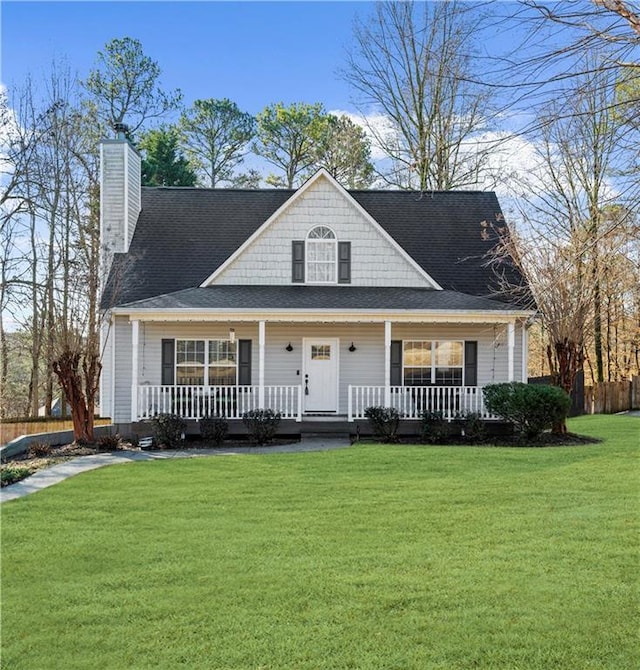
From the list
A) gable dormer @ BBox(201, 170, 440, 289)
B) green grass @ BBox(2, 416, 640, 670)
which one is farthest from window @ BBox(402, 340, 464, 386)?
green grass @ BBox(2, 416, 640, 670)

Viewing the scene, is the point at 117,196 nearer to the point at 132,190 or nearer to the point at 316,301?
the point at 132,190

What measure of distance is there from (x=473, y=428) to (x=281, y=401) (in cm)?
456

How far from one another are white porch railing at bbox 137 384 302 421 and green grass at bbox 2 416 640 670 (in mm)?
6155

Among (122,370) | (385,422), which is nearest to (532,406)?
(385,422)

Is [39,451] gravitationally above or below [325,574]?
above

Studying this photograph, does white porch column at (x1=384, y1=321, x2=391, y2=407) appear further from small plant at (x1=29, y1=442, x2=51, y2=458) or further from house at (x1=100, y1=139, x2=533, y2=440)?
small plant at (x1=29, y1=442, x2=51, y2=458)

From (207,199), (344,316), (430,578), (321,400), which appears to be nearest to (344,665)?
(430,578)

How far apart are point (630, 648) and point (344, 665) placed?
1903 millimetres

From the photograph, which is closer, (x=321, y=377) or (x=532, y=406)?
(x=532, y=406)

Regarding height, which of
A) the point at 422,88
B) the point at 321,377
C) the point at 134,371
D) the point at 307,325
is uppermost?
the point at 422,88

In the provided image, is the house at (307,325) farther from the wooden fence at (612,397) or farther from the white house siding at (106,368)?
the wooden fence at (612,397)

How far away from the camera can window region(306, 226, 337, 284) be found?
18641mm

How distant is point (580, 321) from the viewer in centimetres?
1641

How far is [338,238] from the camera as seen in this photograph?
18.6 m
